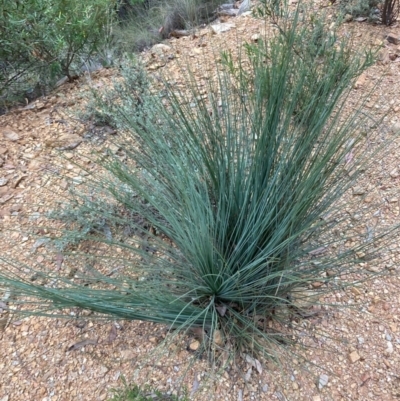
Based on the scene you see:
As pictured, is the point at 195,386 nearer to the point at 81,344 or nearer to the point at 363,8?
the point at 81,344

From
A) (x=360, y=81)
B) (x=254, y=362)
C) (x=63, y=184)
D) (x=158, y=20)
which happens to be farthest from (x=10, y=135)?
(x=158, y=20)

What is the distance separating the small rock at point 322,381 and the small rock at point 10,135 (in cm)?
183

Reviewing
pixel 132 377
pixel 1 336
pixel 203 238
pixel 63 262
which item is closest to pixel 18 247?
pixel 63 262

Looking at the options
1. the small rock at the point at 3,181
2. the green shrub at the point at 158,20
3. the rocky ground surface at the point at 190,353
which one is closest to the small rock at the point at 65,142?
the small rock at the point at 3,181

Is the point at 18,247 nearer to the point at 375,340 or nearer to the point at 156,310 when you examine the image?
the point at 156,310

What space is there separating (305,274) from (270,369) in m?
0.31

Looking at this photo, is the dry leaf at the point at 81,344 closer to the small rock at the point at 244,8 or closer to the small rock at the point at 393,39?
the small rock at the point at 393,39

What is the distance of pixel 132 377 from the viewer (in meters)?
1.27

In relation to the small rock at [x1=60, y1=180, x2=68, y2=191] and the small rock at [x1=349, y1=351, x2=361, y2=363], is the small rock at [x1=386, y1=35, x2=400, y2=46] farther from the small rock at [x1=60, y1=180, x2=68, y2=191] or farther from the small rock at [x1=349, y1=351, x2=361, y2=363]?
the small rock at [x1=60, y1=180, x2=68, y2=191]

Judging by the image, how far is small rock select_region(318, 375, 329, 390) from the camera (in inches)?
47.6

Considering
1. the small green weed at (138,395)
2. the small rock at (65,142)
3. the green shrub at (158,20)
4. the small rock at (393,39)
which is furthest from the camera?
the green shrub at (158,20)

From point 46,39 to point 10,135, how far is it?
1.89 feet

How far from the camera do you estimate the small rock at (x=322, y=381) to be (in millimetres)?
1208

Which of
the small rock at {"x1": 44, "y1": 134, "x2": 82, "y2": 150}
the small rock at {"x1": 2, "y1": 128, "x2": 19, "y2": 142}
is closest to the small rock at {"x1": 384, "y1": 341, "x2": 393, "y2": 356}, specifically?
the small rock at {"x1": 44, "y1": 134, "x2": 82, "y2": 150}
